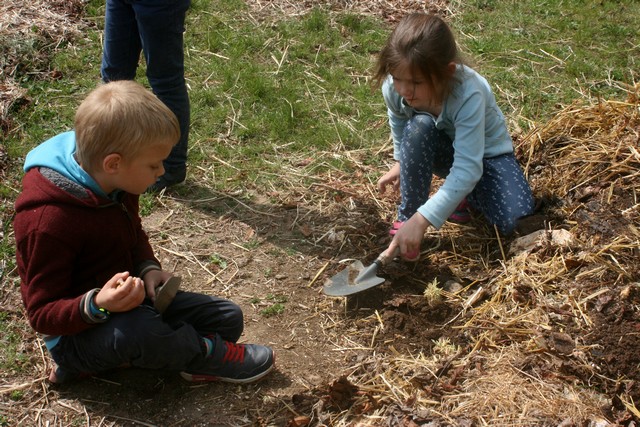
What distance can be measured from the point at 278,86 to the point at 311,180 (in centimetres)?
127

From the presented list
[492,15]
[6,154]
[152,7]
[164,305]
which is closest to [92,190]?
[164,305]

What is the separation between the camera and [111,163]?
9.27 ft

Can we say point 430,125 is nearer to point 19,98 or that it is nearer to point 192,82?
point 192,82

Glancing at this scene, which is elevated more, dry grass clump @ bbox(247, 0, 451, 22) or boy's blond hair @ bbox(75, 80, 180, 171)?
boy's blond hair @ bbox(75, 80, 180, 171)

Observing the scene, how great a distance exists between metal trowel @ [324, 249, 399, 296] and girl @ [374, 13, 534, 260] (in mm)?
105

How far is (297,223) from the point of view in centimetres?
444

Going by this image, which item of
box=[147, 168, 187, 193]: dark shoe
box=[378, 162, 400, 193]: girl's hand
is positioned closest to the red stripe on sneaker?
box=[378, 162, 400, 193]: girl's hand

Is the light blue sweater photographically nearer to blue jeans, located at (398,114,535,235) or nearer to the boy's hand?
blue jeans, located at (398,114,535,235)

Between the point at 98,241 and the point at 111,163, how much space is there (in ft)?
1.12

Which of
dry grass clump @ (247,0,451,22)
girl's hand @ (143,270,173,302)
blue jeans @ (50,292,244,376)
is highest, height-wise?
dry grass clump @ (247,0,451,22)

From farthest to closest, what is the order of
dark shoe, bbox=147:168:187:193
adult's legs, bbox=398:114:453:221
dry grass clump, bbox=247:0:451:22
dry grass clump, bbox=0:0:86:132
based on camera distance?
dry grass clump, bbox=247:0:451:22
dry grass clump, bbox=0:0:86:132
dark shoe, bbox=147:168:187:193
adult's legs, bbox=398:114:453:221

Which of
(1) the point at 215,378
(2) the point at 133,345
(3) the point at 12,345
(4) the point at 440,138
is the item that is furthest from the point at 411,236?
(3) the point at 12,345

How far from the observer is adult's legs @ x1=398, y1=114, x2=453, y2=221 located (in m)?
3.91

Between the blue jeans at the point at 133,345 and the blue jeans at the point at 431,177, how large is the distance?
1501 millimetres
